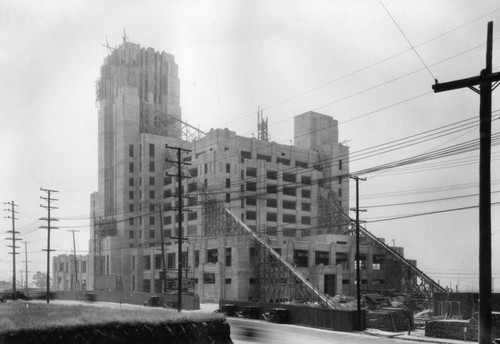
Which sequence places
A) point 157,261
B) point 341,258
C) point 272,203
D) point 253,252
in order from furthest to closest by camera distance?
point 272,203
point 157,261
point 341,258
point 253,252

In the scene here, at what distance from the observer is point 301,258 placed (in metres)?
86.8

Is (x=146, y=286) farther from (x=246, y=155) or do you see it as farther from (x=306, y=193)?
(x=306, y=193)

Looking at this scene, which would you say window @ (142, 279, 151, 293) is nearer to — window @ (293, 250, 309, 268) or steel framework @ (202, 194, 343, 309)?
steel framework @ (202, 194, 343, 309)

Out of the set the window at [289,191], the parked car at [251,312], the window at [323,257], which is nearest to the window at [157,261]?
the window at [289,191]

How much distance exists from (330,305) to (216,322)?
4330cm

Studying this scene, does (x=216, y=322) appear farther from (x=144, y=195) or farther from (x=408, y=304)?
(x=144, y=195)

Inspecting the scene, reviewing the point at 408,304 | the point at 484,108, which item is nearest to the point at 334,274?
the point at 408,304

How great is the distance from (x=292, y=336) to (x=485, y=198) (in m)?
21.1

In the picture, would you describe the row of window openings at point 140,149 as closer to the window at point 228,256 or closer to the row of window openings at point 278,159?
the row of window openings at point 278,159

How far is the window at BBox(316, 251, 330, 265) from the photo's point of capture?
291 feet

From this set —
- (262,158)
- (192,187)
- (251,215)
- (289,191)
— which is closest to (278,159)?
(262,158)

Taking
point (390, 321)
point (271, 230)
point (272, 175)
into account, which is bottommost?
point (390, 321)

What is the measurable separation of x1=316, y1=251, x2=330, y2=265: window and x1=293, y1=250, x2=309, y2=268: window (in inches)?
103

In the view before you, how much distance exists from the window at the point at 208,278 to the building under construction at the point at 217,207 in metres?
0.27
